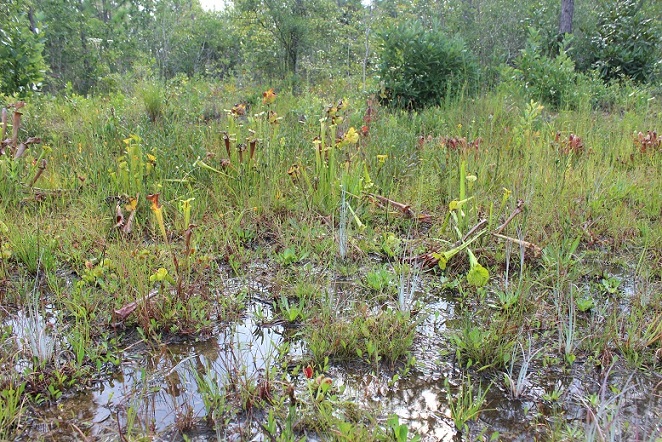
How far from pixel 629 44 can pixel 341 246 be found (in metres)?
8.66

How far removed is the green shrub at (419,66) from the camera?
19.4 feet

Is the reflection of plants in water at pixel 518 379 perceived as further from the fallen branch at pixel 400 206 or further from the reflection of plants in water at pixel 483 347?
the fallen branch at pixel 400 206

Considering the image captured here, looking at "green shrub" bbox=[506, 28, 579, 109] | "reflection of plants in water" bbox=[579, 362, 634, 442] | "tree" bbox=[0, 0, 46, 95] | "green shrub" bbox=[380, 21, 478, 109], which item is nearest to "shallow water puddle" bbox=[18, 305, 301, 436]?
"reflection of plants in water" bbox=[579, 362, 634, 442]

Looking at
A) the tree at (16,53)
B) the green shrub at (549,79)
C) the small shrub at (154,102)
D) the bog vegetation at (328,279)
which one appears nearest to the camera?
the bog vegetation at (328,279)

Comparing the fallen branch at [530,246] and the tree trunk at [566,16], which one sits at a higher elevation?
the tree trunk at [566,16]

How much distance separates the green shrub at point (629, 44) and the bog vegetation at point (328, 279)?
4.32 metres

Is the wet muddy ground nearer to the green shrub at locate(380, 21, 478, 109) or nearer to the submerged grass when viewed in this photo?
the submerged grass

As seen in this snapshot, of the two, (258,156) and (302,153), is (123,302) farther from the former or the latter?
(302,153)

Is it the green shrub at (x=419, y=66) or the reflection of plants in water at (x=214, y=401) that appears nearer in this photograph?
the reflection of plants in water at (x=214, y=401)

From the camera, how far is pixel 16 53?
17.8 feet

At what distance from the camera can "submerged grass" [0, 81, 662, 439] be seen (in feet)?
6.52

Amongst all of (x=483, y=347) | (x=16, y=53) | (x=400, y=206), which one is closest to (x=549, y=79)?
(x=400, y=206)

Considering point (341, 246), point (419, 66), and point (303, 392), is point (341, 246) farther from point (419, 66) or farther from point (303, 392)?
point (419, 66)

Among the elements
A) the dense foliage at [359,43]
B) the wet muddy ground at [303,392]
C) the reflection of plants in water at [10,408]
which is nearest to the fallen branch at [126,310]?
the wet muddy ground at [303,392]
